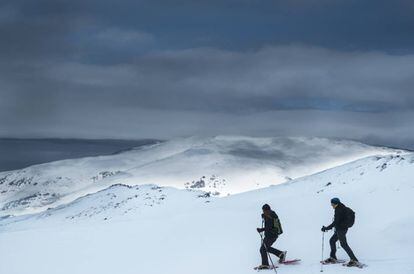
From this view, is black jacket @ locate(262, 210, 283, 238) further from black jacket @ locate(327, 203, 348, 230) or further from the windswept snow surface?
black jacket @ locate(327, 203, 348, 230)

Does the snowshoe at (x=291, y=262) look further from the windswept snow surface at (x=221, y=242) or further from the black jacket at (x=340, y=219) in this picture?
the black jacket at (x=340, y=219)

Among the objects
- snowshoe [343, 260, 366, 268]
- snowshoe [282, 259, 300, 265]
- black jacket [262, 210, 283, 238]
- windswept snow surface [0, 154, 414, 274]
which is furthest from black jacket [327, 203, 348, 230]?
snowshoe [282, 259, 300, 265]

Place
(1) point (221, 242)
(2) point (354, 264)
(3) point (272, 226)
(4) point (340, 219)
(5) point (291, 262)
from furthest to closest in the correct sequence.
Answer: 1. (1) point (221, 242)
2. (5) point (291, 262)
3. (3) point (272, 226)
4. (4) point (340, 219)
5. (2) point (354, 264)

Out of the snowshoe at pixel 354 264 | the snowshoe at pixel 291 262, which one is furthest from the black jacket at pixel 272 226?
the snowshoe at pixel 354 264

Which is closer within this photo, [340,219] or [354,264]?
[354,264]

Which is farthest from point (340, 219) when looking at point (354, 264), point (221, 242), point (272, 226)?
point (221, 242)

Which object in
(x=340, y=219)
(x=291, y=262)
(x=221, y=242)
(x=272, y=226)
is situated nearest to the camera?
(x=340, y=219)

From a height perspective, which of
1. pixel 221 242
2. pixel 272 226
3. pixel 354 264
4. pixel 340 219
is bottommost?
pixel 354 264

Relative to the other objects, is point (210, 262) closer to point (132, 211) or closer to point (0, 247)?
point (0, 247)

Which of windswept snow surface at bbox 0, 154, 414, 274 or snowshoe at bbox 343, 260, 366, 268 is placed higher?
windswept snow surface at bbox 0, 154, 414, 274

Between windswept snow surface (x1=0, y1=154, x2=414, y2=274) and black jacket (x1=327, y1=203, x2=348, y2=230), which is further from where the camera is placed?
windswept snow surface (x1=0, y1=154, x2=414, y2=274)

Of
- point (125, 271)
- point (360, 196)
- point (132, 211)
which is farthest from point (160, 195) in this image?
point (125, 271)

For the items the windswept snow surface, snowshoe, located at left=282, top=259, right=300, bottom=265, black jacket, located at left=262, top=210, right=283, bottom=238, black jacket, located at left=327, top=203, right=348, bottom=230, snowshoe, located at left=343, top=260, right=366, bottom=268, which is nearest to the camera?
snowshoe, located at left=343, top=260, right=366, bottom=268

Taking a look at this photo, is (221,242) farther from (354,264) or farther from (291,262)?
(354,264)
